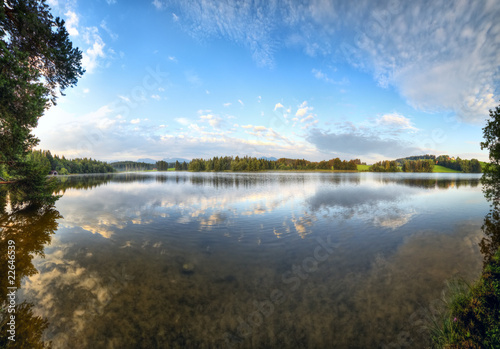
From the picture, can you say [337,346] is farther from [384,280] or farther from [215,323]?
[384,280]

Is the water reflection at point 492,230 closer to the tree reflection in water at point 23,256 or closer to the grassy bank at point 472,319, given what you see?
the grassy bank at point 472,319

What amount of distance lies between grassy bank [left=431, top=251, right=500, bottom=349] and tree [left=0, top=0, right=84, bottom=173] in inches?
861

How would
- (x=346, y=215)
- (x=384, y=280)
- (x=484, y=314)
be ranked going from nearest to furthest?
1. (x=484, y=314)
2. (x=384, y=280)
3. (x=346, y=215)

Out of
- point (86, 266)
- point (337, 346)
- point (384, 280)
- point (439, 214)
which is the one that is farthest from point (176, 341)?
point (439, 214)

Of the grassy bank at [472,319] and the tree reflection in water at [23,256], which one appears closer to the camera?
the grassy bank at [472,319]

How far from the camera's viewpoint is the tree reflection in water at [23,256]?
5281mm

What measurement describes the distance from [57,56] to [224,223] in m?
21.0

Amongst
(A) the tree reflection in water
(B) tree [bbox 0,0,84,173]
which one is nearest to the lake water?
(A) the tree reflection in water

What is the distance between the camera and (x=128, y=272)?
882cm

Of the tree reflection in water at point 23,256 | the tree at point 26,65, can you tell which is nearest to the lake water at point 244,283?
the tree reflection in water at point 23,256

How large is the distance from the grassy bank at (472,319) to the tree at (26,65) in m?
21.9

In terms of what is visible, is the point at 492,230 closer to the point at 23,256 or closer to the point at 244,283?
the point at 244,283

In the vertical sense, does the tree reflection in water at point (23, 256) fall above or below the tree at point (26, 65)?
below

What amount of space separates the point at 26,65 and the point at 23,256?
12.3m
